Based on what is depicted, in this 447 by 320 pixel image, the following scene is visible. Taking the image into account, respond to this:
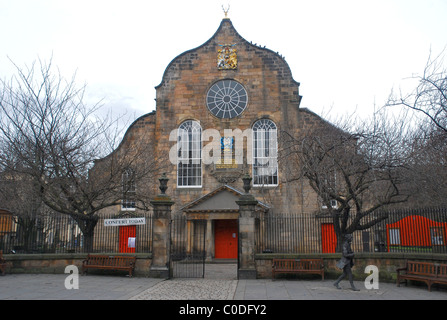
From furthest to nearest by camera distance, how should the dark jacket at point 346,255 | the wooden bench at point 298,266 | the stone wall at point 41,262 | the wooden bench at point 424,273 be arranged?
the stone wall at point 41,262, the wooden bench at point 298,266, the dark jacket at point 346,255, the wooden bench at point 424,273

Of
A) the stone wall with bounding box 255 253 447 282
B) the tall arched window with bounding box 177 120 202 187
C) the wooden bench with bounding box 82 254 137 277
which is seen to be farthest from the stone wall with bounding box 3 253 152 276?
the tall arched window with bounding box 177 120 202 187

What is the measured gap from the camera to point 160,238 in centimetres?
1402


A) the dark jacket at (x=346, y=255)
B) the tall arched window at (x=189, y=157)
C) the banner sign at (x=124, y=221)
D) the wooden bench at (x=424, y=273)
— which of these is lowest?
the wooden bench at (x=424, y=273)

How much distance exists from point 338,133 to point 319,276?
5.02 meters

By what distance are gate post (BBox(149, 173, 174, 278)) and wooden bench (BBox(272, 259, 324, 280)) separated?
3686mm

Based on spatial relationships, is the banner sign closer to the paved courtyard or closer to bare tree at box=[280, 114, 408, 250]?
the paved courtyard

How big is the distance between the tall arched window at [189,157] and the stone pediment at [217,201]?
177 centimetres

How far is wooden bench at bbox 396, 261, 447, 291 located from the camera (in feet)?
34.9

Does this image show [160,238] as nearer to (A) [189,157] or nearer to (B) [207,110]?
(A) [189,157]

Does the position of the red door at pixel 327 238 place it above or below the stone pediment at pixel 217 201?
below

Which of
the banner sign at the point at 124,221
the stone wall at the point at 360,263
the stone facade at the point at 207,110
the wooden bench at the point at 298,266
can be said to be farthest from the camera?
the stone facade at the point at 207,110

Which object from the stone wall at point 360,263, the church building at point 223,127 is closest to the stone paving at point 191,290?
the stone wall at point 360,263

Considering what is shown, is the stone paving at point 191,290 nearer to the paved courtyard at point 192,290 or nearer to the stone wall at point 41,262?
the paved courtyard at point 192,290

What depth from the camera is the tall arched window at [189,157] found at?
2522 centimetres
